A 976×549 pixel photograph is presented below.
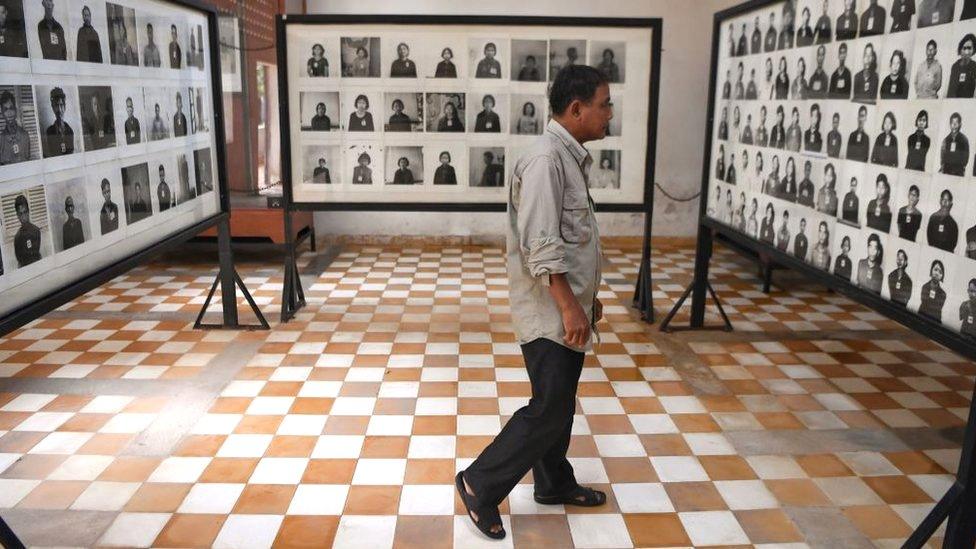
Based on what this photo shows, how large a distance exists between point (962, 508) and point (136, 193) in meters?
3.82

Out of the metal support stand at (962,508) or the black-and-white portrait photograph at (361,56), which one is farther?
the black-and-white portrait photograph at (361,56)

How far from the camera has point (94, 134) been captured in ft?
10.5

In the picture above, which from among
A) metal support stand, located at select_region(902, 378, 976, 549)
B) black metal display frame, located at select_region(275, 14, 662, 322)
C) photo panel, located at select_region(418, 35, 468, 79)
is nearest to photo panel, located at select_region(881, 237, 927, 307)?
metal support stand, located at select_region(902, 378, 976, 549)

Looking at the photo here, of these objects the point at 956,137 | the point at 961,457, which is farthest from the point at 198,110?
the point at 961,457

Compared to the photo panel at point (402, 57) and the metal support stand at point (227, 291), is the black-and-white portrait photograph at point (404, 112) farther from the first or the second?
the metal support stand at point (227, 291)

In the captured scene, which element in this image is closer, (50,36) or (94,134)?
(50,36)

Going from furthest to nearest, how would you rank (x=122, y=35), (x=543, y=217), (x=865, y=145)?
(x=122, y=35), (x=865, y=145), (x=543, y=217)

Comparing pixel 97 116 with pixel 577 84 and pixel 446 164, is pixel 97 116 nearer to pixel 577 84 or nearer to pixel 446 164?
pixel 577 84

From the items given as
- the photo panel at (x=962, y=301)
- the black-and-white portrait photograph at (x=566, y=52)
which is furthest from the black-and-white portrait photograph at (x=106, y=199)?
the photo panel at (x=962, y=301)

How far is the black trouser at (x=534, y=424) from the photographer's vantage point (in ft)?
8.43

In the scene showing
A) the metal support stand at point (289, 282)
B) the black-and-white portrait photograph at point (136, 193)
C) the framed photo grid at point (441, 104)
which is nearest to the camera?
the black-and-white portrait photograph at point (136, 193)

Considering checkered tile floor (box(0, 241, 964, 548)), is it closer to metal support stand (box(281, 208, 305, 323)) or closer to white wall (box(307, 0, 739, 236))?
metal support stand (box(281, 208, 305, 323))

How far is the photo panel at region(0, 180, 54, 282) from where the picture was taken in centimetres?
254

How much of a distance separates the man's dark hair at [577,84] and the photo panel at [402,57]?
295 centimetres
